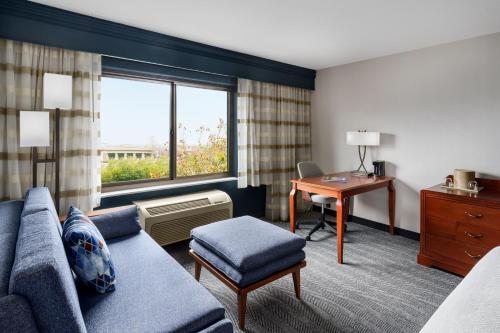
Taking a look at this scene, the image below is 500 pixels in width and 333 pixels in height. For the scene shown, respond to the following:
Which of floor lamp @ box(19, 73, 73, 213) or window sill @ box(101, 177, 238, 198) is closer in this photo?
floor lamp @ box(19, 73, 73, 213)

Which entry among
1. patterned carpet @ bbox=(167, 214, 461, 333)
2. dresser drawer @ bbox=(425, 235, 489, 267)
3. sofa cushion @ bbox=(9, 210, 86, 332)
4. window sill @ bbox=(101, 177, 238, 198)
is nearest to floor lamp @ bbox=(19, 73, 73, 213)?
window sill @ bbox=(101, 177, 238, 198)

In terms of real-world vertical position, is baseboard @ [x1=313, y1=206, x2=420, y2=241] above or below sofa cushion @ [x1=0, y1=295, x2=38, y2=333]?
below

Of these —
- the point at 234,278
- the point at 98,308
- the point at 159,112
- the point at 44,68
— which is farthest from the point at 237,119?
the point at 98,308

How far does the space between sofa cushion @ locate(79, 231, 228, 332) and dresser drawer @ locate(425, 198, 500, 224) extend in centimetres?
238

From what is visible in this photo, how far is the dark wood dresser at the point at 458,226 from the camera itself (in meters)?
2.42

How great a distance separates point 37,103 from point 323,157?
3.83 metres

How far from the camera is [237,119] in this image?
3.90 metres

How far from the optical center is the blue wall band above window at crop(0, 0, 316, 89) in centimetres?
232

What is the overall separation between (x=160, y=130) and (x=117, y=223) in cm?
150

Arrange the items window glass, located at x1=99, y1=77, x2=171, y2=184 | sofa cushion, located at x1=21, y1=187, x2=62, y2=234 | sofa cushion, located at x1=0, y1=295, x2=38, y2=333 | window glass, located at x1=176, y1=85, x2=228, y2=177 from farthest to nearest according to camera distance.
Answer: window glass, located at x1=176, y1=85, x2=228, y2=177
window glass, located at x1=99, y1=77, x2=171, y2=184
sofa cushion, located at x1=21, y1=187, x2=62, y2=234
sofa cushion, located at x1=0, y1=295, x2=38, y2=333

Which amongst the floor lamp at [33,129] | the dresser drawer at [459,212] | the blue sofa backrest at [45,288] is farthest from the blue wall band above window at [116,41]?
the dresser drawer at [459,212]

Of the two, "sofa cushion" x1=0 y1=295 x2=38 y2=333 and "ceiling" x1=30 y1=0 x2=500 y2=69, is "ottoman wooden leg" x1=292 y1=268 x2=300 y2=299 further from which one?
"ceiling" x1=30 y1=0 x2=500 y2=69

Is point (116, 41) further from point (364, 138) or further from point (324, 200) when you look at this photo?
point (364, 138)

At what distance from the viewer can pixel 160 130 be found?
347cm
